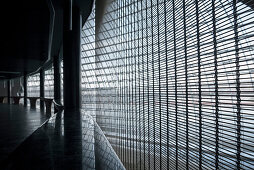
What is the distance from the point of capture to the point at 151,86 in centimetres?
932

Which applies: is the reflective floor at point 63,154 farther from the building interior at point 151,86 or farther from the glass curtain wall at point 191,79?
the glass curtain wall at point 191,79

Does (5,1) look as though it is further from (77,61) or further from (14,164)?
(14,164)

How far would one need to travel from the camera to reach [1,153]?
5141 mm

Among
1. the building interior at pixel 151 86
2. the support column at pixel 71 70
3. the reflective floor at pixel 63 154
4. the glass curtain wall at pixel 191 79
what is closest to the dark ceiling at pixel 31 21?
the building interior at pixel 151 86

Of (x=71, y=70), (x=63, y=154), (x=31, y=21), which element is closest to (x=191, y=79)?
(x=63, y=154)

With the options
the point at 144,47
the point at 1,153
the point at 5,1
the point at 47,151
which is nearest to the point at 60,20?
the point at 5,1

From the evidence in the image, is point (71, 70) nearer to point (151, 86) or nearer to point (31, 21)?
point (31, 21)

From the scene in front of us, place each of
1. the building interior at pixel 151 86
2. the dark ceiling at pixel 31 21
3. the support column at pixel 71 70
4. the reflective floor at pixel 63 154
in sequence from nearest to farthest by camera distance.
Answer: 1. the reflective floor at pixel 63 154
2. the building interior at pixel 151 86
3. the dark ceiling at pixel 31 21
4. the support column at pixel 71 70

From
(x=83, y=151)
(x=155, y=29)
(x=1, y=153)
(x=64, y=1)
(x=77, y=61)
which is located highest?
(x=64, y=1)

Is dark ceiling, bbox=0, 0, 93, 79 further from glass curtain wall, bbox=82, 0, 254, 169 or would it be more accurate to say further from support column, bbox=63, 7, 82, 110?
glass curtain wall, bbox=82, 0, 254, 169

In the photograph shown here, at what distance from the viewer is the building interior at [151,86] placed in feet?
10.3

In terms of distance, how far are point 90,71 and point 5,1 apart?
26064 millimetres

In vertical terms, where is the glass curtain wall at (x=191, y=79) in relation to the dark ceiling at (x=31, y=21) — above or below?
below

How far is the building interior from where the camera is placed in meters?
3.14
